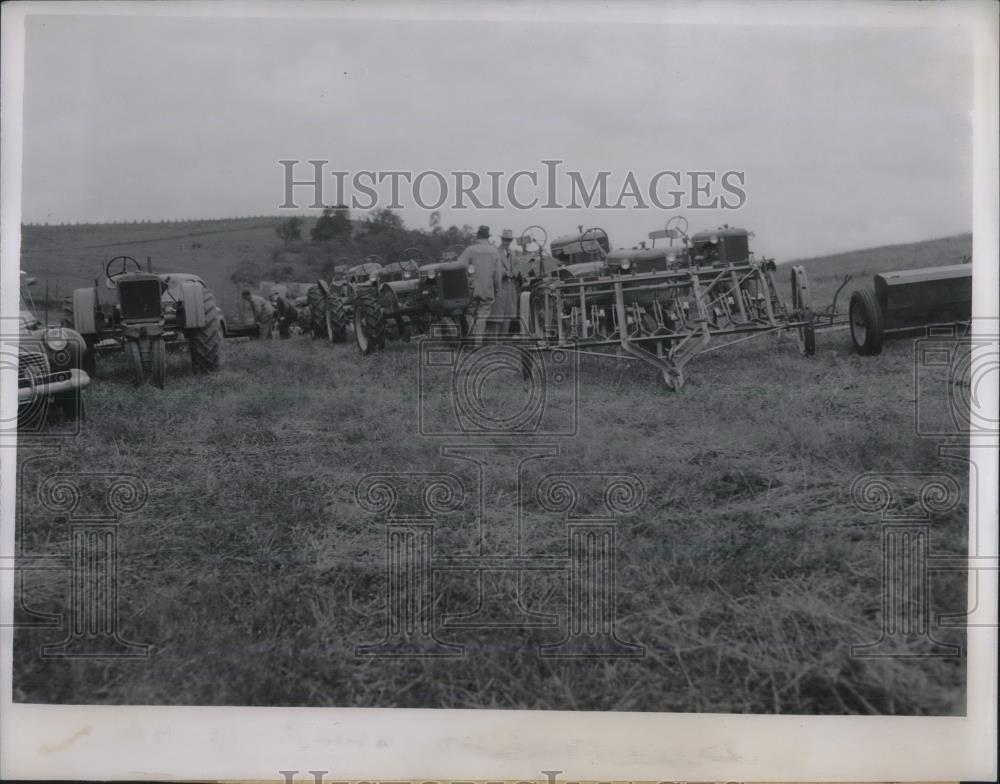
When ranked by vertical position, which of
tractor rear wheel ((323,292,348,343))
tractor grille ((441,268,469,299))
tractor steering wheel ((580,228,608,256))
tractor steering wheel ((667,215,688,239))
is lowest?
tractor rear wheel ((323,292,348,343))

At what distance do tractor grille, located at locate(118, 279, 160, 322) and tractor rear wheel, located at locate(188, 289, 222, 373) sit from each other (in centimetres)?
19

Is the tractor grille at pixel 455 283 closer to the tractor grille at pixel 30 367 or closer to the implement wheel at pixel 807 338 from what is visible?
the implement wheel at pixel 807 338

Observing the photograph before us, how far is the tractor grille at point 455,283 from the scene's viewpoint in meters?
3.12

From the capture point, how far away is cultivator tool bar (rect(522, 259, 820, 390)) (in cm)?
313

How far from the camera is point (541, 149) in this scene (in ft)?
9.78

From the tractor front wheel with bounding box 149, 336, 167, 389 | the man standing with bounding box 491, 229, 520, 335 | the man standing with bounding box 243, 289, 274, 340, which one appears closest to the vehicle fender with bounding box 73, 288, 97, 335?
the tractor front wheel with bounding box 149, 336, 167, 389

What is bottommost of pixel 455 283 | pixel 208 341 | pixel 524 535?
pixel 524 535

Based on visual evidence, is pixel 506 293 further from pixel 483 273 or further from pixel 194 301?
pixel 194 301

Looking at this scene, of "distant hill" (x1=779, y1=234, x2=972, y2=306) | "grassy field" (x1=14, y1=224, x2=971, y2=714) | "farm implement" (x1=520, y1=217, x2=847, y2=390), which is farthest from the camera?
"farm implement" (x1=520, y1=217, x2=847, y2=390)

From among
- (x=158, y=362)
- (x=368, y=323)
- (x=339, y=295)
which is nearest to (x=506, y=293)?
(x=368, y=323)

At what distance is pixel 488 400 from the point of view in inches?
117

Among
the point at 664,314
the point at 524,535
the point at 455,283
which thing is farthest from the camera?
the point at 664,314

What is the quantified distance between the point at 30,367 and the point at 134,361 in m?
0.39

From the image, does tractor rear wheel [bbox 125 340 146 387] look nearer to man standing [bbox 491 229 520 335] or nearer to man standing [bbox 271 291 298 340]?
man standing [bbox 271 291 298 340]
